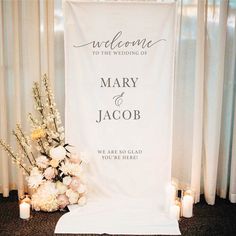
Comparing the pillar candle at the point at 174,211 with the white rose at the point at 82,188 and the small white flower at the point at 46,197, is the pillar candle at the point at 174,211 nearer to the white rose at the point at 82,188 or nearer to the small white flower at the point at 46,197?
the white rose at the point at 82,188

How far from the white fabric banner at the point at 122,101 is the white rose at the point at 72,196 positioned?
95 millimetres

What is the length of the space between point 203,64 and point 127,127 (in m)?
0.81

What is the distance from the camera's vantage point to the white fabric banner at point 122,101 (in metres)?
2.95

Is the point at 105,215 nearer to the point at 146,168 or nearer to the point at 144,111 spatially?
the point at 146,168

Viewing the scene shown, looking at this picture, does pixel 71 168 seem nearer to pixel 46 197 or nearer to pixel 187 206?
pixel 46 197

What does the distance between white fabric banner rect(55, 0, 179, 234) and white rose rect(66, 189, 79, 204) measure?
9cm

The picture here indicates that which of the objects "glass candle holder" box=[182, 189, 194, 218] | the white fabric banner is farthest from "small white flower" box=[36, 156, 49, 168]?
"glass candle holder" box=[182, 189, 194, 218]

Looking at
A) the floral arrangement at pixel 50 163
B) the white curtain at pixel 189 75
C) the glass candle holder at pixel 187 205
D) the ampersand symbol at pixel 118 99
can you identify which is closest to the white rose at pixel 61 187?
the floral arrangement at pixel 50 163

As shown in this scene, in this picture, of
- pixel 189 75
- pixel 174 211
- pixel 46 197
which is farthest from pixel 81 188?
pixel 189 75

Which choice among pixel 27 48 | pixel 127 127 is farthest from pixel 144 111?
pixel 27 48

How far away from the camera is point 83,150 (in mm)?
3105

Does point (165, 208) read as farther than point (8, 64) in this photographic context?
No

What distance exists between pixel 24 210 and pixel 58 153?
0.50m

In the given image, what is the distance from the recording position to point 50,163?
297cm
